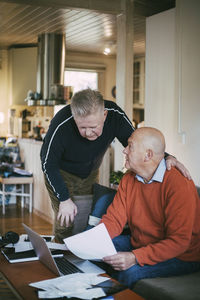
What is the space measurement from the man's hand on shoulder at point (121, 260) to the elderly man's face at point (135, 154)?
16.8 inches

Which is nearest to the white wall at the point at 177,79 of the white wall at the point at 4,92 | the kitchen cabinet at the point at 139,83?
the kitchen cabinet at the point at 139,83

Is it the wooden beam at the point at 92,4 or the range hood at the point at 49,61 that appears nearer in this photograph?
the wooden beam at the point at 92,4

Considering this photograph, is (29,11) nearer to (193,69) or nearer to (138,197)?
(193,69)

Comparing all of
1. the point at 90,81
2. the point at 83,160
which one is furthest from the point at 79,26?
the point at 83,160

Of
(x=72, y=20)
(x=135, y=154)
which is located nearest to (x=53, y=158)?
(x=135, y=154)

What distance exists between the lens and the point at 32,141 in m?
6.03

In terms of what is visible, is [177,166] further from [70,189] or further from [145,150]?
[70,189]

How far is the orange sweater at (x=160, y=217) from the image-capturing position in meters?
2.02

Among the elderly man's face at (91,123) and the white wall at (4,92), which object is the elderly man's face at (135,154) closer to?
the elderly man's face at (91,123)

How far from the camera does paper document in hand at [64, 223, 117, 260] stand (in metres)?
1.90

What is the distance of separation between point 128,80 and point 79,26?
1924 mm

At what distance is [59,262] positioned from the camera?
204cm

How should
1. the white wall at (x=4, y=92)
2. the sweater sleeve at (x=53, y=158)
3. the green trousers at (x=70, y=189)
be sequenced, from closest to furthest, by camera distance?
the sweater sleeve at (x=53, y=158) < the green trousers at (x=70, y=189) < the white wall at (x=4, y=92)

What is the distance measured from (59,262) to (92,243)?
0.75 ft
